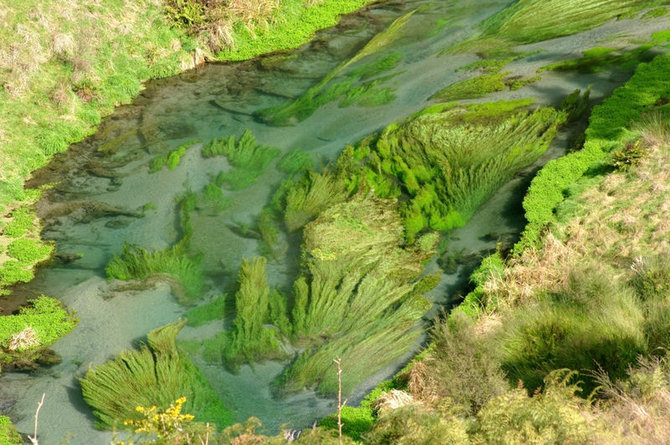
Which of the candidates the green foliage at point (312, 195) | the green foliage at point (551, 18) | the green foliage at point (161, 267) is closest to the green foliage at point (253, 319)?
the green foliage at point (161, 267)

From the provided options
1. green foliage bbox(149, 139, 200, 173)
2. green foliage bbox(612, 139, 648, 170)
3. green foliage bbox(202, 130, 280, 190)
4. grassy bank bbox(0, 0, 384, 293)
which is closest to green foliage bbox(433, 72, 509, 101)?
green foliage bbox(612, 139, 648, 170)

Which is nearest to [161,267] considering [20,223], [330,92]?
[20,223]

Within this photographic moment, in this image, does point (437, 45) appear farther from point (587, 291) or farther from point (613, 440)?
point (613, 440)

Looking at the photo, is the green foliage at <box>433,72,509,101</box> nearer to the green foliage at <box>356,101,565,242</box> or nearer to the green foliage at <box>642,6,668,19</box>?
the green foliage at <box>356,101,565,242</box>

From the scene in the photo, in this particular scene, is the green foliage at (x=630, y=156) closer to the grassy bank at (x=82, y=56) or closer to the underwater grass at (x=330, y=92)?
the underwater grass at (x=330, y=92)

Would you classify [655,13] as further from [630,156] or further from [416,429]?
[416,429]

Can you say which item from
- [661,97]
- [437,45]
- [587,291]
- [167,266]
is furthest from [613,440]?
[437,45]
